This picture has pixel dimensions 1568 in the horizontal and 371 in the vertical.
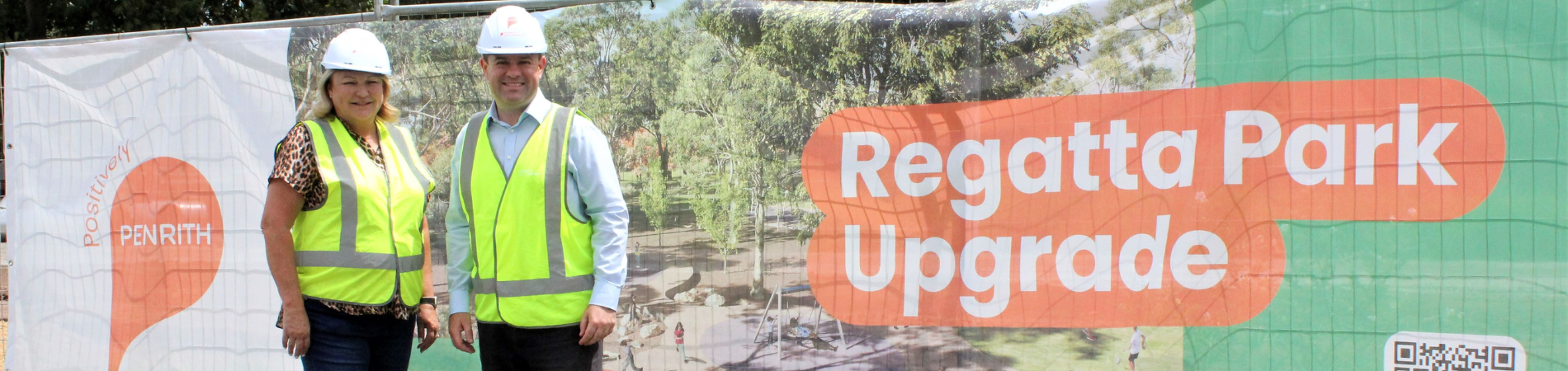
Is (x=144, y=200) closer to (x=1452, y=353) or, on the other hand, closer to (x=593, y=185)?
(x=593, y=185)

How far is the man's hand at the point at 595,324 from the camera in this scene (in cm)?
234

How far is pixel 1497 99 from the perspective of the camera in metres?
2.93

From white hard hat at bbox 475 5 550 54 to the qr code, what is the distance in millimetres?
2810

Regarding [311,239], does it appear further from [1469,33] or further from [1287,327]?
[1469,33]

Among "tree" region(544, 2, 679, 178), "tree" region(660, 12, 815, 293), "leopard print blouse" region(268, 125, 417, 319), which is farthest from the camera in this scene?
"tree" region(544, 2, 679, 178)

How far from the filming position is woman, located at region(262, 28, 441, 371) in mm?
2480

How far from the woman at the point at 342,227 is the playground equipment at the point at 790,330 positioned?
52.9 inches

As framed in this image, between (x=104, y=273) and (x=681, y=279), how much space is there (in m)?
2.68

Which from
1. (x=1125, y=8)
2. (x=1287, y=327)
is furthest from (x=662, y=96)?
(x=1287, y=327)

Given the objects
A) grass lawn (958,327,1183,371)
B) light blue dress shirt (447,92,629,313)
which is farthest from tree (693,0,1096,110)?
light blue dress shirt (447,92,629,313)

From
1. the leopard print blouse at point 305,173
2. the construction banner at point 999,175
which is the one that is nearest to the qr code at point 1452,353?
the construction banner at point 999,175

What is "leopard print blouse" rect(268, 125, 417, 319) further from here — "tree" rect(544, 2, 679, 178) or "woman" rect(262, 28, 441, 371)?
"tree" rect(544, 2, 679, 178)

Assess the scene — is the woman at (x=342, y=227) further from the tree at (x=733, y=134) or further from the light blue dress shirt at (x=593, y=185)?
the tree at (x=733, y=134)

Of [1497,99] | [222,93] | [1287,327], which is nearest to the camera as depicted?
[1497,99]
